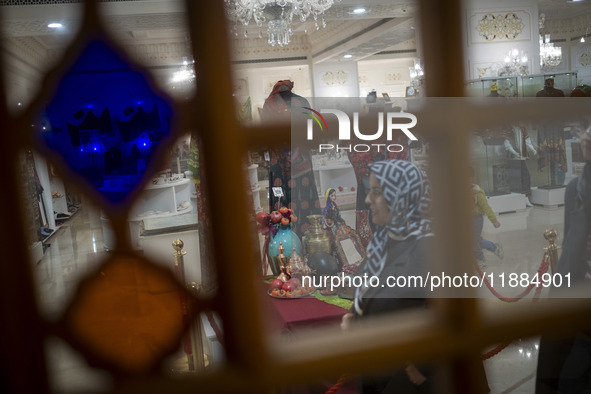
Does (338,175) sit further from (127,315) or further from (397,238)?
(127,315)

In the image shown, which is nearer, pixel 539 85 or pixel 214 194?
pixel 214 194

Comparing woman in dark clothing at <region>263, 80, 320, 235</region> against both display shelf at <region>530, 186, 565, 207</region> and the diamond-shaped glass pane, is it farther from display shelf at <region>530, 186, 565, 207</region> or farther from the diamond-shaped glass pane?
display shelf at <region>530, 186, 565, 207</region>

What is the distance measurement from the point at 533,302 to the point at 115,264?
48 centimetres

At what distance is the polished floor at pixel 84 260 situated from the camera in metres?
0.52

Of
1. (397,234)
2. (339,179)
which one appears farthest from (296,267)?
(397,234)

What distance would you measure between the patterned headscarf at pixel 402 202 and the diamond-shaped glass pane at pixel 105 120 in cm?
37

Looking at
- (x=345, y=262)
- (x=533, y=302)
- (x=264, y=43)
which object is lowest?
(x=345, y=262)

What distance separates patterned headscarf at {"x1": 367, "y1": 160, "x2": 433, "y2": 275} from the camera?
73cm

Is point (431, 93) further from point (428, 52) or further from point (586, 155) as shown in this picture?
point (586, 155)

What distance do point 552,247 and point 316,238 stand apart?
2.84 ft

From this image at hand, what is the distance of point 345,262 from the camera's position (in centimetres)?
144

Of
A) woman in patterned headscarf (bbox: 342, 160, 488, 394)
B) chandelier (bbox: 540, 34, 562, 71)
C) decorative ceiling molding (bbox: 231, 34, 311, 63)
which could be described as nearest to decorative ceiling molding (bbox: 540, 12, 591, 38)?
chandelier (bbox: 540, 34, 562, 71)

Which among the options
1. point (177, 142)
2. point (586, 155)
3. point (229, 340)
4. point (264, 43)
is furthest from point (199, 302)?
point (264, 43)

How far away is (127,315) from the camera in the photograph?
A: 54 cm
